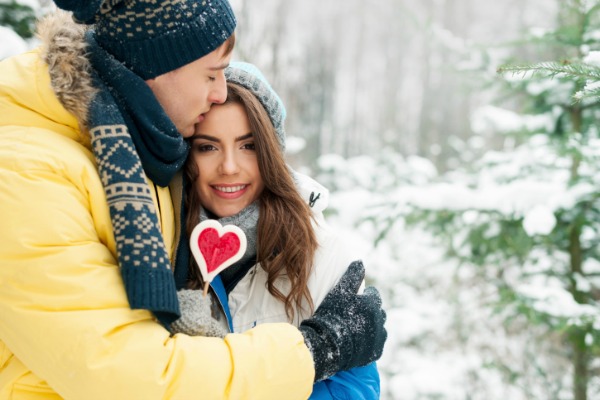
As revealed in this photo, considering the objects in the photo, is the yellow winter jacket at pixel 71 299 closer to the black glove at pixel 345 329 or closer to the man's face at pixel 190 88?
the black glove at pixel 345 329

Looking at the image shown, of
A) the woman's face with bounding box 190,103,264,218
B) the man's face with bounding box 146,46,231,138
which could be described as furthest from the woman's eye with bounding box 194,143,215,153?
the man's face with bounding box 146,46,231,138

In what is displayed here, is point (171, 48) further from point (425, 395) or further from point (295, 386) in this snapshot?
point (425, 395)

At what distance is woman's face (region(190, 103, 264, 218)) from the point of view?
84.7 inches

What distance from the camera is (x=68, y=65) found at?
154cm

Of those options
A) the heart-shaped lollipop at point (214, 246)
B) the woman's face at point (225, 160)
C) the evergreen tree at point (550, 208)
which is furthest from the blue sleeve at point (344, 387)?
the evergreen tree at point (550, 208)

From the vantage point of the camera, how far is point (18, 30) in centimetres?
345

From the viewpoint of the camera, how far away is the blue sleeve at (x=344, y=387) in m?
1.89

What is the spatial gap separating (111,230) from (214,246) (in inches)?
14.9

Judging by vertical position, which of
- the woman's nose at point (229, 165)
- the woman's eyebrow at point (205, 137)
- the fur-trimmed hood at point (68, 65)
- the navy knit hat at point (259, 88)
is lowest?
the woman's nose at point (229, 165)

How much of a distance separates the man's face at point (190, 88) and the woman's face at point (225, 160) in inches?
8.2

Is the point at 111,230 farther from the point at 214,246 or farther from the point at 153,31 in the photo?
the point at 153,31

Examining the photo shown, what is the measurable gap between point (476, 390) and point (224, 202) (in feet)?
14.3

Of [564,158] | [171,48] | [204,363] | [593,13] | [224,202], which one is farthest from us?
[564,158]

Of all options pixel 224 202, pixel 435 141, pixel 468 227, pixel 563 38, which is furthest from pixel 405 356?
pixel 435 141
